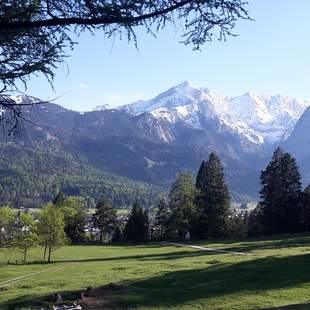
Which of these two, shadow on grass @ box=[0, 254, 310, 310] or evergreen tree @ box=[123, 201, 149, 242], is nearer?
shadow on grass @ box=[0, 254, 310, 310]

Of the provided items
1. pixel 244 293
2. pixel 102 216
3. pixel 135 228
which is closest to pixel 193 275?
pixel 244 293

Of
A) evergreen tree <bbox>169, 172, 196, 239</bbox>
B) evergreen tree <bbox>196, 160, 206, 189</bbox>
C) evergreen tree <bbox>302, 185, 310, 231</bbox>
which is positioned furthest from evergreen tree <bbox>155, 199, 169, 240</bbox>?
evergreen tree <bbox>302, 185, 310, 231</bbox>

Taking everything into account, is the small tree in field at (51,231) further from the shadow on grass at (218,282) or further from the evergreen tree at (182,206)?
the shadow on grass at (218,282)

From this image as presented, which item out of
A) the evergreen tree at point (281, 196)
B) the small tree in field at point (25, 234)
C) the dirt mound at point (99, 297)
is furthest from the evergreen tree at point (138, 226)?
the dirt mound at point (99, 297)

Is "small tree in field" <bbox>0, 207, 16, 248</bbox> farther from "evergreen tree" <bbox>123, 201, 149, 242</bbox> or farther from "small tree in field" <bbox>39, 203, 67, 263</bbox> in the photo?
"evergreen tree" <bbox>123, 201, 149, 242</bbox>

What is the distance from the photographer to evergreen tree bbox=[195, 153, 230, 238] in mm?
97375

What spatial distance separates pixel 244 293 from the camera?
92.6 ft

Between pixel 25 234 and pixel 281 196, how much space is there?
4394cm

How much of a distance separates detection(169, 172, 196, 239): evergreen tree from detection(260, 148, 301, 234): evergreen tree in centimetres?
1337

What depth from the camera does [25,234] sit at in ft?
266

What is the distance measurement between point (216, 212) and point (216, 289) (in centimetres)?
6775

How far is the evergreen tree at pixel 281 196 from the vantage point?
90.4 m

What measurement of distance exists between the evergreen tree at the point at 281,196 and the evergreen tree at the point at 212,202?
786cm

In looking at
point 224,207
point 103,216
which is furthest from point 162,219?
point 103,216
